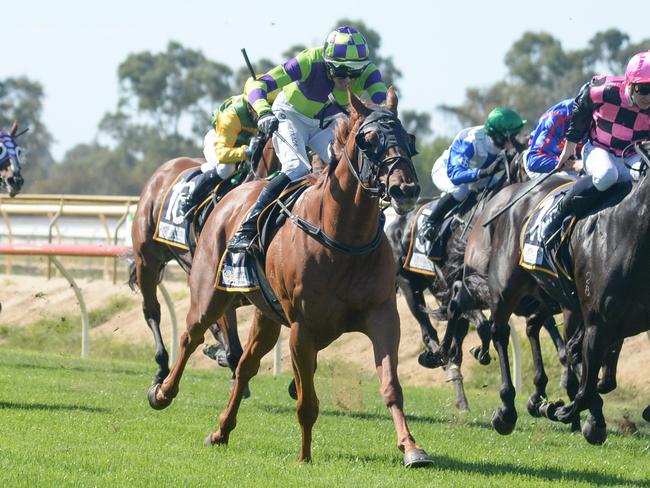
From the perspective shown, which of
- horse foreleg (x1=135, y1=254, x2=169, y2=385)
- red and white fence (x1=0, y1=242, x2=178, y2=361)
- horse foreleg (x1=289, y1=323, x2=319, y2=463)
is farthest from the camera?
red and white fence (x1=0, y1=242, x2=178, y2=361)

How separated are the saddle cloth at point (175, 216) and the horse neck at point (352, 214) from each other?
384 cm

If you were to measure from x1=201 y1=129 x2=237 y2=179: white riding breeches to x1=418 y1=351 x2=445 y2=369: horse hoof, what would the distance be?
2053 mm

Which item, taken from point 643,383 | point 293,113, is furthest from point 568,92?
point 293,113

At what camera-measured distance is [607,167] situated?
7906 millimetres

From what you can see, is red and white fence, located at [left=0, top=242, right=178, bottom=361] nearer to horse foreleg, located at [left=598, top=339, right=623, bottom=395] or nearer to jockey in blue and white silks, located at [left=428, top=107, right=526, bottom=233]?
jockey in blue and white silks, located at [left=428, top=107, right=526, bottom=233]

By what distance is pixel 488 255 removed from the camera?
31.1 ft

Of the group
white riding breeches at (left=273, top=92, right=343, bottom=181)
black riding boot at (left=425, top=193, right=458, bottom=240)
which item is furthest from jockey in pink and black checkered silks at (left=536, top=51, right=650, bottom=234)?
black riding boot at (left=425, top=193, right=458, bottom=240)

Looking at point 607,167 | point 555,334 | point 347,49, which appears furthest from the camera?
point 555,334

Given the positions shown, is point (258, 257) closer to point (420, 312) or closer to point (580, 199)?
point (580, 199)

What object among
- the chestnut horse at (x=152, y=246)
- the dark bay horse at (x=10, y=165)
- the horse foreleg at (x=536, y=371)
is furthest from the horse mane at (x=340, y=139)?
the dark bay horse at (x=10, y=165)

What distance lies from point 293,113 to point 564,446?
8.73 ft

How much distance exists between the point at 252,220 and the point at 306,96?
122cm

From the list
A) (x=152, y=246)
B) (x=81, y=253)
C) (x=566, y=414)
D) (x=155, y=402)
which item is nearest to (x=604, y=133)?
(x=566, y=414)

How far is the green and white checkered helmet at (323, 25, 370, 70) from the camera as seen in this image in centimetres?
813
